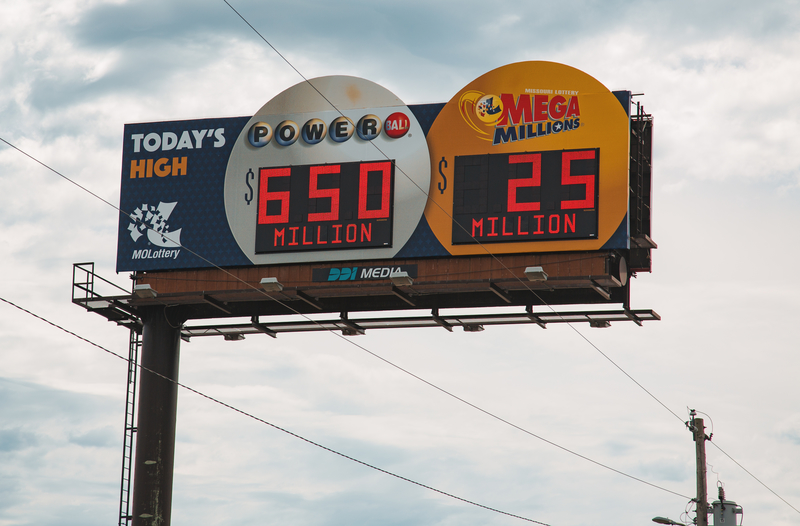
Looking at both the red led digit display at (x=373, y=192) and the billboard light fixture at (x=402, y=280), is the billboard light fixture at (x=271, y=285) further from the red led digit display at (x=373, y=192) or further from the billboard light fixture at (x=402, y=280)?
the billboard light fixture at (x=402, y=280)

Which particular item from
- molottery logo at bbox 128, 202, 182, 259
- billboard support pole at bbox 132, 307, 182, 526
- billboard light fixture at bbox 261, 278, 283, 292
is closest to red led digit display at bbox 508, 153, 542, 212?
billboard light fixture at bbox 261, 278, 283, 292

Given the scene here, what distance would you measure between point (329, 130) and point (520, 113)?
5079 mm

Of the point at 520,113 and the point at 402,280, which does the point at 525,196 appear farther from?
the point at 402,280

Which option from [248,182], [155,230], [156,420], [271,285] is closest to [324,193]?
[248,182]

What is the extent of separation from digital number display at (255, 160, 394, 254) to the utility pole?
9.35m

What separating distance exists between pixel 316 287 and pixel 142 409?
5.95 m

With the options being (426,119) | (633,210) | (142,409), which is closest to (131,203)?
(142,409)

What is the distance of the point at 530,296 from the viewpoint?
102ft

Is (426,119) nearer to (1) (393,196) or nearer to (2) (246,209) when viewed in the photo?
(1) (393,196)

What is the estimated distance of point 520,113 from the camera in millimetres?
31500

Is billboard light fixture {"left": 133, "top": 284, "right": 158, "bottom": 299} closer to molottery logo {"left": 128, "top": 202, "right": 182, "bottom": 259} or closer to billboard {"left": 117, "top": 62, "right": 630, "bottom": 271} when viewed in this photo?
billboard {"left": 117, "top": 62, "right": 630, "bottom": 271}

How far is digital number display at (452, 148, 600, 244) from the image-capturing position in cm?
3045

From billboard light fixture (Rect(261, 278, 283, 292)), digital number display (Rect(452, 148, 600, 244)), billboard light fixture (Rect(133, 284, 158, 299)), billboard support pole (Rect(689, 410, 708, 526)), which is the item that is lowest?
billboard support pole (Rect(689, 410, 708, 526))

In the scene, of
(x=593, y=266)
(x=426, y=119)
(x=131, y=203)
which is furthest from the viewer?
(x=131, y=203)
